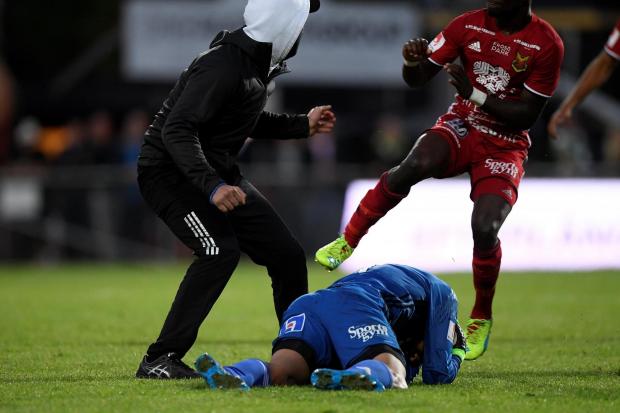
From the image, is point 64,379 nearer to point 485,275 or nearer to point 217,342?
point 217,342

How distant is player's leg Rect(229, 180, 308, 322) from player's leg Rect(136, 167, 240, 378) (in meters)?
0.29

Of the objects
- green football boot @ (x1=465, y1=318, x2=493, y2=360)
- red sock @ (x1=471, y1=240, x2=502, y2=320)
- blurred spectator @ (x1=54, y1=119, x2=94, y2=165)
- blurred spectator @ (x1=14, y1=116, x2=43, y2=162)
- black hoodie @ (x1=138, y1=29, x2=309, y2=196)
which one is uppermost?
black hoodie @ (x1=138, y1=29, x2=309, y2=196)

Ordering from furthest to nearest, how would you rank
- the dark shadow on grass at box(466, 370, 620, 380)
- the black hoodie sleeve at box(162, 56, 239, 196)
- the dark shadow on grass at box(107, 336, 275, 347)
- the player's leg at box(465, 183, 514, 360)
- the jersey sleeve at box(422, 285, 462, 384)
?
the dark shadow on grass at box(107, 336, 275, 347) → the player's leg at box(465, 183, 514, 360) → the dark shadow on grass at box(466, 370, 620, 380) → the black hoodie sleeve at box(162, 56, 239, 196) → the jersey sleeve at box(422, 285, 462, 384)

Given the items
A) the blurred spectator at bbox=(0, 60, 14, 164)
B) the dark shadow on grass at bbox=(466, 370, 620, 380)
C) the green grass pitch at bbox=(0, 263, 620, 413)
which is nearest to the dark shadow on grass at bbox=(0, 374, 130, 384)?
the green grass pitch at bbox=(0, 263, 620, 413)

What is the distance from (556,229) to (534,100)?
8912 millimetres

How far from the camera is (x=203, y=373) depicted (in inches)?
244

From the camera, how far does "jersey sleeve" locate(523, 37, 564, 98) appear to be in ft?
26.2

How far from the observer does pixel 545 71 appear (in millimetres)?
7996

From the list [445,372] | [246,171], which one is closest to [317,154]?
[246,171]

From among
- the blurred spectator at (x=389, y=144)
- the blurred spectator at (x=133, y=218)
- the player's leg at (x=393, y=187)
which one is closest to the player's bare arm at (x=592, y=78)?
the player's leg at (x=393, y=187)

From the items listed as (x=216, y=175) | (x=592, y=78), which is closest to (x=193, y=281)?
(x=216, y=175)

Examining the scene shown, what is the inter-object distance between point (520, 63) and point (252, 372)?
3.04 m

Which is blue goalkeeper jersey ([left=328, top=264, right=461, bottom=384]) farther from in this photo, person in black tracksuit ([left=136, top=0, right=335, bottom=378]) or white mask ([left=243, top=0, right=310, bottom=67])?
white mask ([left=243, top=0, right=310, bottom=67])

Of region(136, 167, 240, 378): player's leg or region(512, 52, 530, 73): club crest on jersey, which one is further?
region(512, 52, 530, 73): club crest on jersey
